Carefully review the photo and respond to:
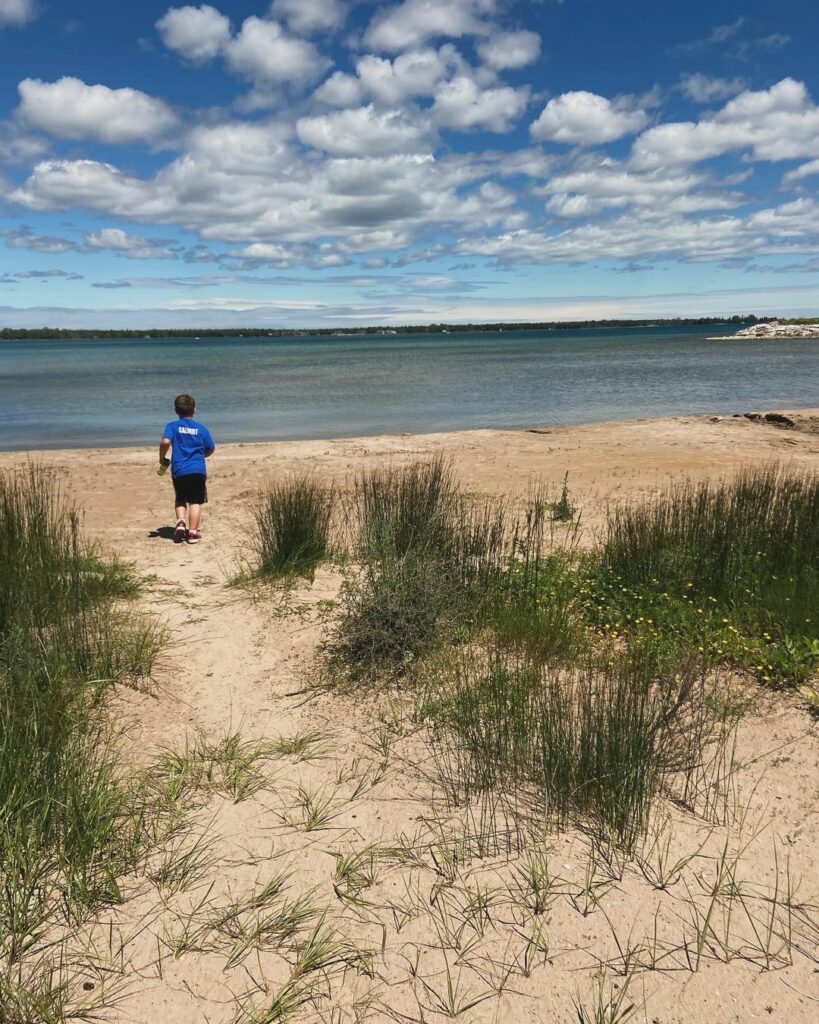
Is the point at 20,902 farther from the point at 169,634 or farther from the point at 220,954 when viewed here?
the point at 169,634

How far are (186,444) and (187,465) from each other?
0.83 ft

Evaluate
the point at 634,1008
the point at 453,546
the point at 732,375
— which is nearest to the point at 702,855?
the point at 634,1008

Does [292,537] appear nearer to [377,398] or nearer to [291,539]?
[291,539]

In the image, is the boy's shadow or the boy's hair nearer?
the boy's hair

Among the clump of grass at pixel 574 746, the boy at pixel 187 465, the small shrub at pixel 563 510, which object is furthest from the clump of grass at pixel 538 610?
the boy at pixel 187 465

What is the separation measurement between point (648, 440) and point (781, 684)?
13.2 m

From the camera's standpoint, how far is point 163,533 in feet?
28.3

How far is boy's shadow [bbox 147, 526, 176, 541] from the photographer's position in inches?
331

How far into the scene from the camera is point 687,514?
656 cm

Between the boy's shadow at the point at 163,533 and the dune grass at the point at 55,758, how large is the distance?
3330mm

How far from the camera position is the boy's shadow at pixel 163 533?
841 cm

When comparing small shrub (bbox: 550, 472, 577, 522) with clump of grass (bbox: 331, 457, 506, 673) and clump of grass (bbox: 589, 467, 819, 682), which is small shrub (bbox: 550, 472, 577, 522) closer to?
clump of grass (bbox: 589, 467, 819, 682)

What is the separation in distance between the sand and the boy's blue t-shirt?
3.51 meters

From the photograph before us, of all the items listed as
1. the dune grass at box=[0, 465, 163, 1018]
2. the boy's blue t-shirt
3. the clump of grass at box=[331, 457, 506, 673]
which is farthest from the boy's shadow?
the dune grass at box=[0, 465, 163, 1018]
